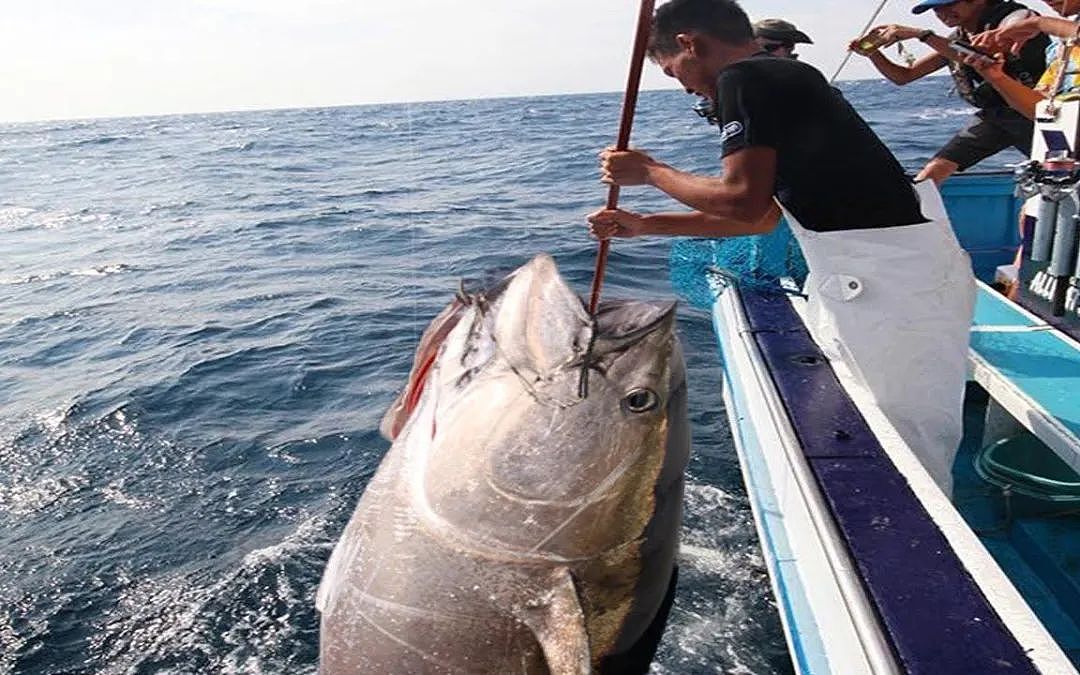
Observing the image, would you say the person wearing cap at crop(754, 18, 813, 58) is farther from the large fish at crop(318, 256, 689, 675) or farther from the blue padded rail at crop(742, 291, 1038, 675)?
the large fish at crop(318, 256, 689, 675)

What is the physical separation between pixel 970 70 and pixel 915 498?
3.58 meters

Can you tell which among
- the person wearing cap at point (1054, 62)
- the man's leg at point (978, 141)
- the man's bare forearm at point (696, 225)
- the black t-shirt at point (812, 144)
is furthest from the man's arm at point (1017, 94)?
the man's bare forearm at point (696, 225)

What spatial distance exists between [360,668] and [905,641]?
1.17 m

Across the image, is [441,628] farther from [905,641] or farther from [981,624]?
[981,624]

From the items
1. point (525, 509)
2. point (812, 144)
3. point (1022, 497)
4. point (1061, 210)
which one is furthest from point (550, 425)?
point (1061, 210)

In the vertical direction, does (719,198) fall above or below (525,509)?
above

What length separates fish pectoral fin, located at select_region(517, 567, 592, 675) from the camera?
1348mm

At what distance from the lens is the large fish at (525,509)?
1.37m

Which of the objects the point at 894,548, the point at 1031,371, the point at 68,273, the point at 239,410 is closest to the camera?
the point at 894,548

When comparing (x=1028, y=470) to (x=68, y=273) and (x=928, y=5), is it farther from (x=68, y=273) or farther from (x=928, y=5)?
(x=68, y=273)

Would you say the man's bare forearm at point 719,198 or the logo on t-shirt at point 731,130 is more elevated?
the logo on t-shirt at point 731,130

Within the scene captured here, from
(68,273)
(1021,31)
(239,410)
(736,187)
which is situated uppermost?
(1021,31)

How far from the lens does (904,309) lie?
111 inches

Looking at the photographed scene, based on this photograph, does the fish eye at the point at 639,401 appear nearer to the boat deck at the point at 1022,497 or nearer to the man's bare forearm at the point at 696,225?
the man's bare forearm at the point at 696,225
